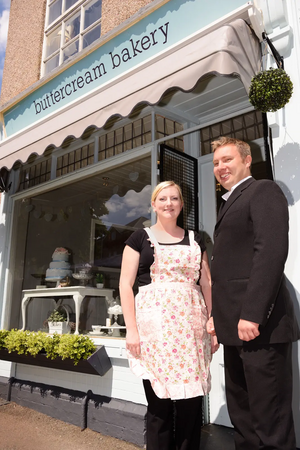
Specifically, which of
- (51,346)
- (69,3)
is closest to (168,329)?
(51,346)

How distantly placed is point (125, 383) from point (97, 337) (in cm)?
→ 75

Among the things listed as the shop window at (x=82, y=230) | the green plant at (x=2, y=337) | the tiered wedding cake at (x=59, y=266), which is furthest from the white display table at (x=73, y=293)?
the green plant at (x=2, y=337)

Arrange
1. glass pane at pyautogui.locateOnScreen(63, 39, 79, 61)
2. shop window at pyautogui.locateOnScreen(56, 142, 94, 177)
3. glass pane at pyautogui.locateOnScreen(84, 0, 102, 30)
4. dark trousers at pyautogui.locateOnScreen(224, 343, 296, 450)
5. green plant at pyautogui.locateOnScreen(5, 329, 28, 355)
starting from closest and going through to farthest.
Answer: dark trousers at pyautogui.locateOnScreen(224, 343, 296, 450) → green plant at pyautogui.locateOnScreen(5, 329, 28, 355) → shop window at pyautogui.locateOnScreen(56, 142, 94, 177) → glass pane at pyautogui.locateOnScreen(84, 0, 102, 30) → glass pane at pyautogui.locateOnScreen(63, 39, 79, 61)

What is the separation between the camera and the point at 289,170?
9.22 feet

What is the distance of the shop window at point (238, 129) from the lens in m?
4.00

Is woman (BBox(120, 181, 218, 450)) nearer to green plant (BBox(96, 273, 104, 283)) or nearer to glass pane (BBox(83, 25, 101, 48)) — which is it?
green plant (BBox(96, 273, 104, 283))

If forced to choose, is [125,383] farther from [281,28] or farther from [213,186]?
[281,28]

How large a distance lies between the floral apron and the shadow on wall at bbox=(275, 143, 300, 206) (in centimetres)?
88

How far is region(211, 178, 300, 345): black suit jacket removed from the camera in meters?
1.82

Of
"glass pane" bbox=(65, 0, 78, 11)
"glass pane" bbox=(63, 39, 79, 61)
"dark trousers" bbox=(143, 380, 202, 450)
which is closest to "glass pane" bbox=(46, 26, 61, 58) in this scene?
"glass pane" bbox=(63, 39, 79, 61)

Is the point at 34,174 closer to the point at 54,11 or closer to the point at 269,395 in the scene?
the point at 54,11

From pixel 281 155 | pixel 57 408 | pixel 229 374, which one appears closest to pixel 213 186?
pixel 281 155

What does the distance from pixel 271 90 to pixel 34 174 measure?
450 centimetres

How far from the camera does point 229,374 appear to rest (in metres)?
2.12
